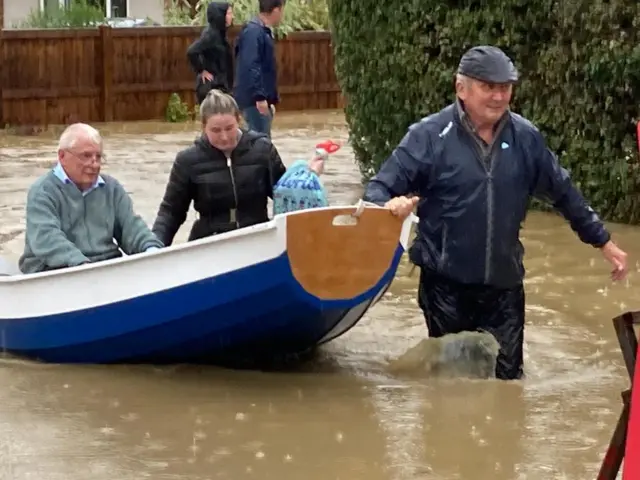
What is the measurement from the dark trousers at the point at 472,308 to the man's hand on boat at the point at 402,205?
0.54 meters

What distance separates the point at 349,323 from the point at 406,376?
1.38ft

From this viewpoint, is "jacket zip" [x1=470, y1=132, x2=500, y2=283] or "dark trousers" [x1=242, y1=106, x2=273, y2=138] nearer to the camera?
"jacket zip" [x1=470, y1=132, x2=500, y2=283]

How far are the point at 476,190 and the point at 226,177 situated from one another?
169 centimetres

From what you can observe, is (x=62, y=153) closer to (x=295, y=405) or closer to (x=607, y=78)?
(x=295, y=405)

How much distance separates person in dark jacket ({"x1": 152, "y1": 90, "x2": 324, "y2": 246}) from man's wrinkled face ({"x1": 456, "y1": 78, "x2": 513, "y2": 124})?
154cm

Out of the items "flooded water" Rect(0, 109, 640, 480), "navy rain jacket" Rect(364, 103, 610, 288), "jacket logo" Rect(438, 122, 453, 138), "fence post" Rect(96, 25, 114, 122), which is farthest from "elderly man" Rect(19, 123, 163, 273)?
"fence post" Rect(96, 25, 114, 122)

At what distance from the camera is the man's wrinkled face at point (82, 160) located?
762cm

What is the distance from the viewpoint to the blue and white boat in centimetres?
691

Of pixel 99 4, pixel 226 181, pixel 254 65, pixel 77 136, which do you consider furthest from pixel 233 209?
pixel 99 4

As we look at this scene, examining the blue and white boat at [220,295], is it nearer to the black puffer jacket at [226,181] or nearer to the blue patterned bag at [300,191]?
the blue patterned bag at [300,191]

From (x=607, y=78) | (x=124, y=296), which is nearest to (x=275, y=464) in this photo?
(x=124, y=296)

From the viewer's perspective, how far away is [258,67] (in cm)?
1330

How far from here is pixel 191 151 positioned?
7.95 meters

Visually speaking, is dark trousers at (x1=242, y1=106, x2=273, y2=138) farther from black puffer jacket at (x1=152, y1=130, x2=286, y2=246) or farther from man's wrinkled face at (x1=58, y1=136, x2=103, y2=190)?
man's wrinkled face at (x1=58, y1=136, x2=103, y2=190)
